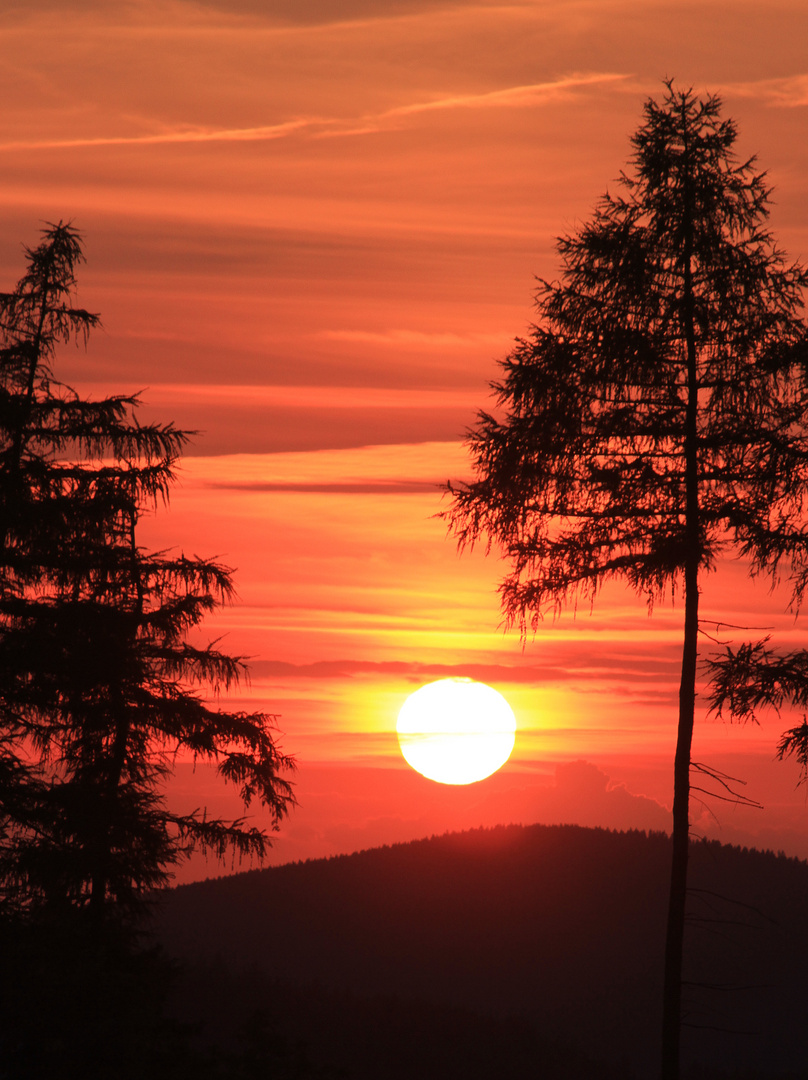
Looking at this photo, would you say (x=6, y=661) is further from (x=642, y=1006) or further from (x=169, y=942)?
(x=642, y=1006)

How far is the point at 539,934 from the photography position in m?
128

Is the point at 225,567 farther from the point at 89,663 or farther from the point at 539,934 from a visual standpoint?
the point at 539,934

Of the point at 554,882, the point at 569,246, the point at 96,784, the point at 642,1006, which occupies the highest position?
the point at 569,246

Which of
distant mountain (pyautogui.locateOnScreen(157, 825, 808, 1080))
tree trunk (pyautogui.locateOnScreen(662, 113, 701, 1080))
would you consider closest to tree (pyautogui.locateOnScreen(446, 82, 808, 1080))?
tree trunk (pyautogui.locateOnScreen(662, 113, 701, 1080))

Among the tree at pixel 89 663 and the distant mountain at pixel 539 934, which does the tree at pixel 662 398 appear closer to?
the tree at pixel 89 663

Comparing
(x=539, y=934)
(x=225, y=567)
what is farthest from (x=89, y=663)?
(x=539, y=934)

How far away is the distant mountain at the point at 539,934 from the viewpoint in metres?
110

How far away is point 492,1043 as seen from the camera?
184 ft

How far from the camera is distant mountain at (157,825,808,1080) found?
11044 cm

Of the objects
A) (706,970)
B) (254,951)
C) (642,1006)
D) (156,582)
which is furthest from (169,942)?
(156,582)

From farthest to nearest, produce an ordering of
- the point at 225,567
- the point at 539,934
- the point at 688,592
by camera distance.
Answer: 1. the point at 539,934
2. the point at 225,567
3. the point at 688,592

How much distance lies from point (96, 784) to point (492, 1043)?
4710 cm

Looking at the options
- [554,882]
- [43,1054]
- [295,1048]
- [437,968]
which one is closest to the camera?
[43,1054]

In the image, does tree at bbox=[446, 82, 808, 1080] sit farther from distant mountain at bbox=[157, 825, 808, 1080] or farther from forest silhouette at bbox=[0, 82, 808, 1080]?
distant mountain at bbox=[157, 825, 808, 1080]
